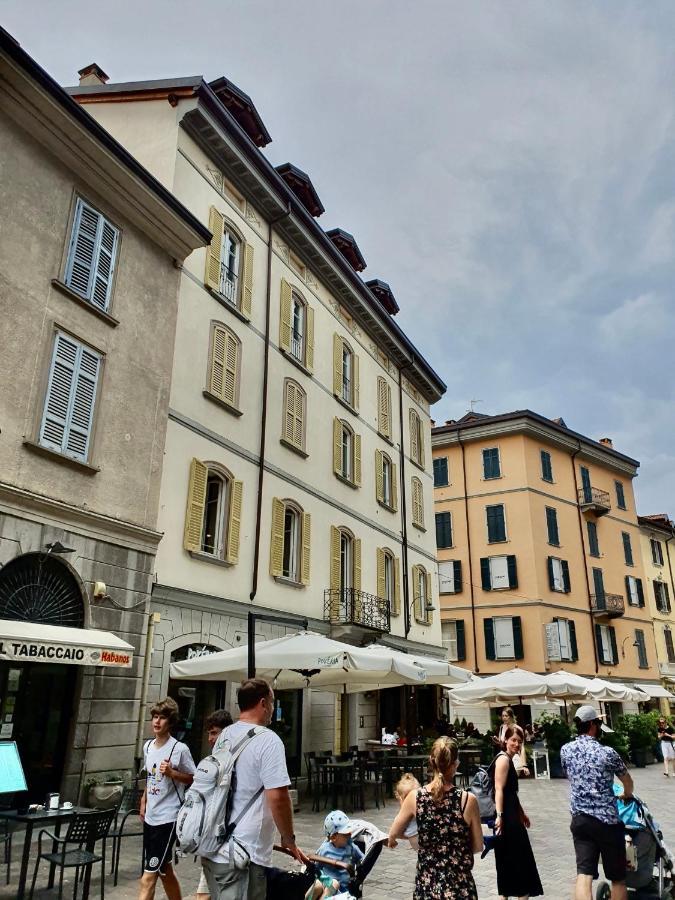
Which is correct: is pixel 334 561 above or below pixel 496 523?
below

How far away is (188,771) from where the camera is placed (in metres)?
5.67

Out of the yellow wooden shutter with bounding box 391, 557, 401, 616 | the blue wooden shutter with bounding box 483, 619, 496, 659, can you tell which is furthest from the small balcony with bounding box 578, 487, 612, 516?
the yellow wooden shutter with bounding box 391, 557, 401, 616

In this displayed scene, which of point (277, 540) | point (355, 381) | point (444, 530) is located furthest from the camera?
point (444, 530)

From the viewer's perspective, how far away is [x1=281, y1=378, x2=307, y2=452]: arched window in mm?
17969

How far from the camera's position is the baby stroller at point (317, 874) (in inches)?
152

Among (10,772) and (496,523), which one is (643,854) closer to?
(10,772)

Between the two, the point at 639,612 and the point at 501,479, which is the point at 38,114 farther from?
the point at 639,612

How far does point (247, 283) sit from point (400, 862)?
43.2 ft

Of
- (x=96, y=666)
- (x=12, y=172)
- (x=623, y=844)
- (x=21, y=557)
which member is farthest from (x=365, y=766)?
(x=12, y=172)

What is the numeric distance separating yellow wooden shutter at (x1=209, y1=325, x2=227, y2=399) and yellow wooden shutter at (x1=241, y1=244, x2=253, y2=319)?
1368mm

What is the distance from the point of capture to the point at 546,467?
3556 cm

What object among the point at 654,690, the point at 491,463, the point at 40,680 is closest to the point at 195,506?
the point at 40,680

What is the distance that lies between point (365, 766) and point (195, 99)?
14627 mm

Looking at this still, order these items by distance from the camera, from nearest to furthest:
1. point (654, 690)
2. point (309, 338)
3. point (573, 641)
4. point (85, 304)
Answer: point (85, 304) < point (309, 338) < point (573, 641) < point (654, 690)
